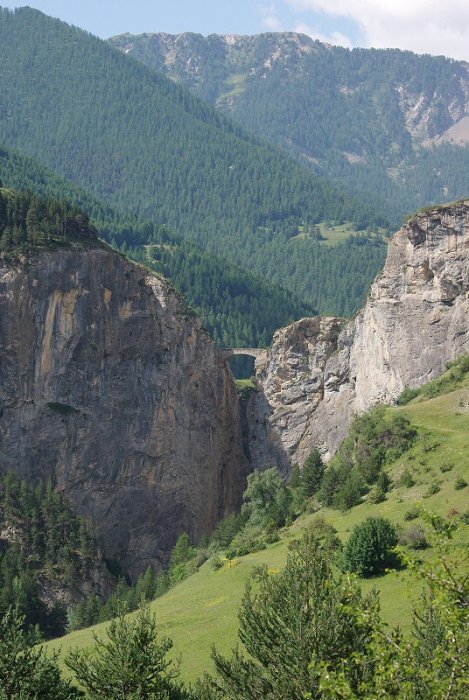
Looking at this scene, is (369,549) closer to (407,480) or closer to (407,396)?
(407,480)

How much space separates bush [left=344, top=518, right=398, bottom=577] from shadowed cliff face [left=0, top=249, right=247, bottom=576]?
175ft

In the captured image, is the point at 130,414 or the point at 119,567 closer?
the point at 119,567

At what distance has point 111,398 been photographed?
10506 cm

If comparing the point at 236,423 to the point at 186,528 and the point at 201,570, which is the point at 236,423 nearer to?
the point at 186,528

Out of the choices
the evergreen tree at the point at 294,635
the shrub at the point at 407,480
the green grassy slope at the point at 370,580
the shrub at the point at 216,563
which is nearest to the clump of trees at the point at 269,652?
the evergreen tree at the point at 294,635

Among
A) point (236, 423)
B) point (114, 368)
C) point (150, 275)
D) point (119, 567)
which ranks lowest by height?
point (119, 567)

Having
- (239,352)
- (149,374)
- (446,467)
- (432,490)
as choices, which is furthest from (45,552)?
(239,352)

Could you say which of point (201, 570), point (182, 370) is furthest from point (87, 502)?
point (201, 570)

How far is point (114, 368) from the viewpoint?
106 metres

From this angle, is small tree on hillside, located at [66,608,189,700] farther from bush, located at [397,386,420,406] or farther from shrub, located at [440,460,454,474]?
bush, located at [397,386,420,406]

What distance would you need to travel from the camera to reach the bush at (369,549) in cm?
5041

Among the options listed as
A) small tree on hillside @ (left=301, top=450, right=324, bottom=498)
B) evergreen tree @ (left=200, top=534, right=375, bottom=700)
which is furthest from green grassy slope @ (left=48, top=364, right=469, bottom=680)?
evergreen tree @ (left=200, top=534, right=375, bottom=700)

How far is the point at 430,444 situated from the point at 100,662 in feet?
126

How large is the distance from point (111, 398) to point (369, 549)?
190 ft
